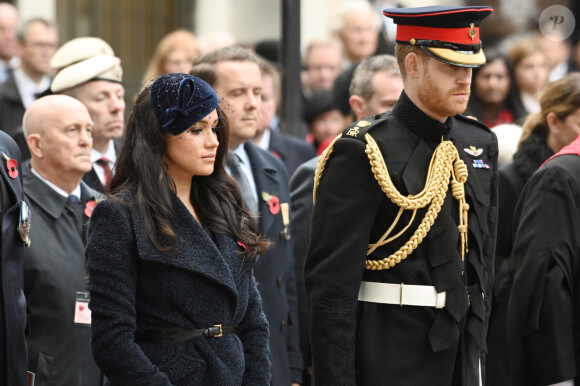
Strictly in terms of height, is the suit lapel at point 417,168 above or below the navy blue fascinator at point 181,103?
below

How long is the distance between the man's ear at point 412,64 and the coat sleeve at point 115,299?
133 cm

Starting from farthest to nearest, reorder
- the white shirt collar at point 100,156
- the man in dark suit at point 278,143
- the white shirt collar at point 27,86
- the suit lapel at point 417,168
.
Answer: the white shirt collar at point 27,86 → the man in dark suit at point 278,143 → the white shirt collar at point 100,156 → the suit lapel at point 417,168

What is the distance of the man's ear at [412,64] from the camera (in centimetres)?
436

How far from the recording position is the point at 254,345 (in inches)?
159

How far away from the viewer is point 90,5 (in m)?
13.4

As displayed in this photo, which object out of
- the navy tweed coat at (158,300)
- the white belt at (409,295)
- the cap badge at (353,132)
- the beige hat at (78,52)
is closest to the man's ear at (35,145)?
the beige hat at (78,52)

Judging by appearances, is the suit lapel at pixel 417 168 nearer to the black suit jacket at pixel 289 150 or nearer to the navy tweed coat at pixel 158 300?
the navy tweed coat at pixel 158 300

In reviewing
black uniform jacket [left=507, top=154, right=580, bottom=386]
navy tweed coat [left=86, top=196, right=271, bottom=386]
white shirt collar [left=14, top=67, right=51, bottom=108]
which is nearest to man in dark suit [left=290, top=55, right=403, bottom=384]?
black uniform jacket [left=507, top=154, right=580, bottom=386]

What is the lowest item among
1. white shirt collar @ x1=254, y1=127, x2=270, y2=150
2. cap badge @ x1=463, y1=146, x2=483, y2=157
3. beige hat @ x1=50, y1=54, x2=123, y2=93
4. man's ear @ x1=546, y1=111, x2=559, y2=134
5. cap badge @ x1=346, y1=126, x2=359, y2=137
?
white shirt collar @ x1=254, y1=127, x2=270, y2=150

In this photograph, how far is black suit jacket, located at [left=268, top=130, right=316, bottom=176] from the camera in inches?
306

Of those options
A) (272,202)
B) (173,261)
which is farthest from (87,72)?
(173,261)

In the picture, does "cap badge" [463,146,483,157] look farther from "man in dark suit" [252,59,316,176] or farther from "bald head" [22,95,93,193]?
"man in dark suit" [252,59,316,176]

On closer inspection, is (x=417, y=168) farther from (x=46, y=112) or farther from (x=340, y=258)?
(x=46, y=112)

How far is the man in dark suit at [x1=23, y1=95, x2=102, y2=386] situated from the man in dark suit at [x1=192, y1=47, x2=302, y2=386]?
2.44 feet
